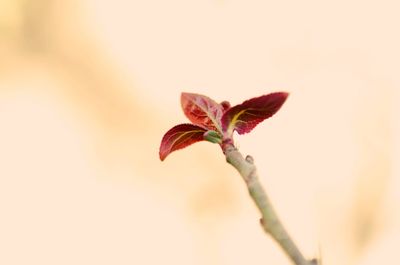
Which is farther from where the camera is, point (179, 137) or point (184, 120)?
point (184, 120)

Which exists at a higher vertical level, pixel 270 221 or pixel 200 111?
pixel 200 111

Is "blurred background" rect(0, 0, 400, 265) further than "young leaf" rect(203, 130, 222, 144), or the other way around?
"blurred background" rect(0, 0, 400, 265)

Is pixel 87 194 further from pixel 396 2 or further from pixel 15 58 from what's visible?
pixel 396 2

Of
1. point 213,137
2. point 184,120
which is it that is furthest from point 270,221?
point 184,120

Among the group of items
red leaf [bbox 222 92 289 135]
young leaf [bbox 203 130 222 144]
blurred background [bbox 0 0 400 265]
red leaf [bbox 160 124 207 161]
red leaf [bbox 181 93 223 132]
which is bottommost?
young leaf [bbox 203 130 222 144]

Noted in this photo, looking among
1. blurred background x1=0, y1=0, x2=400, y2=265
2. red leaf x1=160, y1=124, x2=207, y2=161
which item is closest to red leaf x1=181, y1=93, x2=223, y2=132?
red leaf x1=160, y1=124, x2=207, y2=161

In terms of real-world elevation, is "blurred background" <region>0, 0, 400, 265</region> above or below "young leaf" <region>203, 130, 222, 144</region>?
above

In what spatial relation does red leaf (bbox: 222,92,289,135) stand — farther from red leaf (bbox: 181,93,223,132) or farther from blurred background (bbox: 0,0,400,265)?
blurred background (bbox: 0,0,400,265)

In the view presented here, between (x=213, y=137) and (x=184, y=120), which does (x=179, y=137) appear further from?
(x=184, y=120)

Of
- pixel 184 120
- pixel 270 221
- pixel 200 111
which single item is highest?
pixel 184 120
